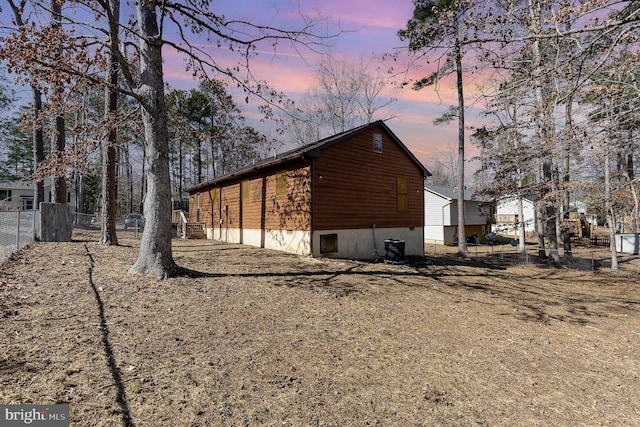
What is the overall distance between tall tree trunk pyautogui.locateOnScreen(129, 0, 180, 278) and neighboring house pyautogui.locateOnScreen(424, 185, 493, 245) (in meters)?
23.8

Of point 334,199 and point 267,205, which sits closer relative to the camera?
point 334,199

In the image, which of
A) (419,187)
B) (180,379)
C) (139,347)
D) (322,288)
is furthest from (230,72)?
(419,187)

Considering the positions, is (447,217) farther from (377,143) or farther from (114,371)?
(114,371)

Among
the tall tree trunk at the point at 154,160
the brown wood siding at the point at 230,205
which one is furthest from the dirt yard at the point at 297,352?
the brown wood siding at the point at 230,205

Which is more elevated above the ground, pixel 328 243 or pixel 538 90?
pixel 538 90

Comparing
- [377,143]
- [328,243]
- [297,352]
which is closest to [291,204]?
[328,243]

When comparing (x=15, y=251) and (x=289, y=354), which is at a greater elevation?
(x=15, y=251)

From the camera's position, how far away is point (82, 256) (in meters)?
8.62

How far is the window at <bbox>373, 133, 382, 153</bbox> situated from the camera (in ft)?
48.5

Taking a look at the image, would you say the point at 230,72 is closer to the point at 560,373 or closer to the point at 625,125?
the point at 625,125

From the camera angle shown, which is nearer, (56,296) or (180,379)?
(180,379)

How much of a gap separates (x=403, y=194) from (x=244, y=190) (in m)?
8.06

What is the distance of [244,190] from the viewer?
16.1 metres

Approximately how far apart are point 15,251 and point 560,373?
39.4 feet
